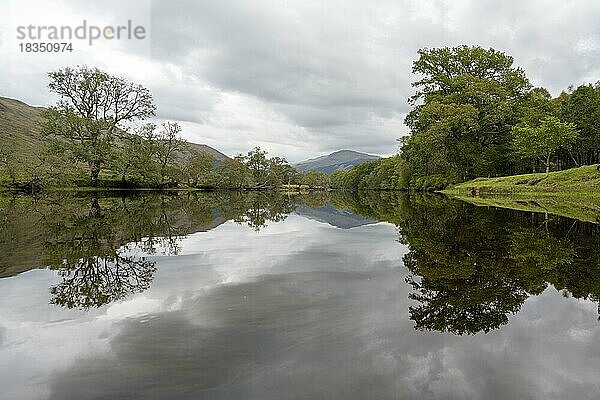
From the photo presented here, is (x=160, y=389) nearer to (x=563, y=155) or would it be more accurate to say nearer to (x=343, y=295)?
(x=343, y=295)

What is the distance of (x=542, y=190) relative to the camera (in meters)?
41.5

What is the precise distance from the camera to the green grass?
32.6 m

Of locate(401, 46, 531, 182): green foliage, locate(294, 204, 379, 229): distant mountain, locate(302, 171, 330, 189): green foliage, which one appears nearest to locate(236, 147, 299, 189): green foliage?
locate(302, 171, 330, 189): green foliage

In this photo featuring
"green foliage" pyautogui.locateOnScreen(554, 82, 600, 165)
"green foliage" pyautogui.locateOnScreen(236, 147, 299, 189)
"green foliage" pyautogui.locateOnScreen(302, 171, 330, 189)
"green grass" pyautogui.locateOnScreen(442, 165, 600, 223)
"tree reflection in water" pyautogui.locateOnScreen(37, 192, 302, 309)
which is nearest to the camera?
"tree reflection in water" pyautogui.locateOnScreen(37, 192, 302, 309)

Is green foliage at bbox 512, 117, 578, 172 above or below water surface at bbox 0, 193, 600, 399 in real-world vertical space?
above

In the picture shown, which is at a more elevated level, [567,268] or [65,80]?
[65,80]

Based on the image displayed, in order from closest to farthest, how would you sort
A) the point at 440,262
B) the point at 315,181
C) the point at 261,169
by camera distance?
the point at 440,262, the point at 261,169, the point at 315,181

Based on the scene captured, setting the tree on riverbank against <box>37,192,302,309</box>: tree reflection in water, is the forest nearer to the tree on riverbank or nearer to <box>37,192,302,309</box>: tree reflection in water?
the tree on riverbank

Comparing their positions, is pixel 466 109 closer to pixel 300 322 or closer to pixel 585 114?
pixel 585 114

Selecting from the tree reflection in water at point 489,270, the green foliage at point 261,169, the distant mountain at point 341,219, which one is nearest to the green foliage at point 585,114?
the distant mountain at point 341,219

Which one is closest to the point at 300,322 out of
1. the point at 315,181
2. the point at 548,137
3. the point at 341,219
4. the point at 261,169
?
the point at 341,219

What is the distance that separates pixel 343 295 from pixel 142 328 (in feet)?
11.8

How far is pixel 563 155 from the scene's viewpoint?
65188mm

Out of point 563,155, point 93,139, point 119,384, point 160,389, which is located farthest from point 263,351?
point 563,155
